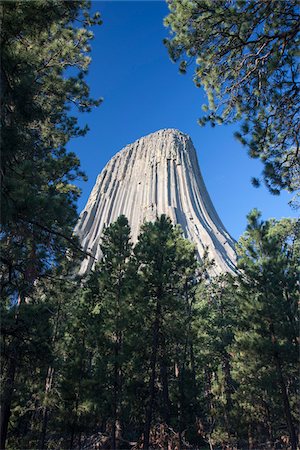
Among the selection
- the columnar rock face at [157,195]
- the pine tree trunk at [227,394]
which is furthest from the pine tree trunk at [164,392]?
the columnar rock face at [157,195]

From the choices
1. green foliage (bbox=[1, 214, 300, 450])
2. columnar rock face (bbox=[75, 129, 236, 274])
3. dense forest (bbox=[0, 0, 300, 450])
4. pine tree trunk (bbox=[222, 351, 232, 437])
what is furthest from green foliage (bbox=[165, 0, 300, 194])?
columnar rock face (bbox=[75, 129, 236, 274])

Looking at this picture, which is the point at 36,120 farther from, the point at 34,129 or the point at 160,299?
the point at 160,299

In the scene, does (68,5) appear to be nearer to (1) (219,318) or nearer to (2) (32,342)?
(2) (32,342)

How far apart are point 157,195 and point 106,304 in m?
80.7

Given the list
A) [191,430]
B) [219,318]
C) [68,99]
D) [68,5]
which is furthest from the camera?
[219,318]

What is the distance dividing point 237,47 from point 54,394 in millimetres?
15362

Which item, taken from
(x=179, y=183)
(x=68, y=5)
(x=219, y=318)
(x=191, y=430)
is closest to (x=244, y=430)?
Result: (x=191, y=430)

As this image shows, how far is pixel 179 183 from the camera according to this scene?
9869 centimetres

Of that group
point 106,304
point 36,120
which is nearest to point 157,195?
point 106,304

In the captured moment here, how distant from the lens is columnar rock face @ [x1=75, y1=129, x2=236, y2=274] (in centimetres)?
8000

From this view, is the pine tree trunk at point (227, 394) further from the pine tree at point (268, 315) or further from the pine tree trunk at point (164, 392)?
the pine tree trunk at point (164, 392)

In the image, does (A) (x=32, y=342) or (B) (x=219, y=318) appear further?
(B) (x=219, y=318)

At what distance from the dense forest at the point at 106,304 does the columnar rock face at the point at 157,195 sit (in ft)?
173

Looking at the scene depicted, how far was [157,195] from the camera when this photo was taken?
93.9 meters
